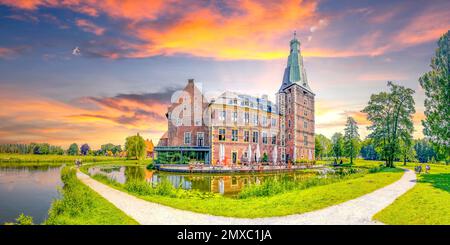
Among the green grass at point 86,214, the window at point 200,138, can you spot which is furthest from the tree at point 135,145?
the green grass at point 86,214

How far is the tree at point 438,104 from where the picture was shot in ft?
43.5

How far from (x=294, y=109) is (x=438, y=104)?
23.3m

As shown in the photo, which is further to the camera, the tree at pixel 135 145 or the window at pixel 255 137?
the tree at pixel 135 145

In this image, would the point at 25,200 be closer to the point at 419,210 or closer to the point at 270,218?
the point at 270,218

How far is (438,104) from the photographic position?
50.0ft

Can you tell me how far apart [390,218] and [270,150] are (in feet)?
99.5

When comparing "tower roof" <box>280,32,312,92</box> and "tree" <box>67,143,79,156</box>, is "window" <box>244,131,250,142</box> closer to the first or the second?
"tower roof" <box>280,32,312,92</box>

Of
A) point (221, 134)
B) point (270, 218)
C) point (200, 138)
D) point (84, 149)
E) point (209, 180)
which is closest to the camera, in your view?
point (270, 218)

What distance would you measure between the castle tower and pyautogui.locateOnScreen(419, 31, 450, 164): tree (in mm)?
22393

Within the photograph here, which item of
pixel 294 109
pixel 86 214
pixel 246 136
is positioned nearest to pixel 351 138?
pixel 294 109

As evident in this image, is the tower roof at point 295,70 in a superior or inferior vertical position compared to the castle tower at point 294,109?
superior

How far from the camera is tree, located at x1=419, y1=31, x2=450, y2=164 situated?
1324cm

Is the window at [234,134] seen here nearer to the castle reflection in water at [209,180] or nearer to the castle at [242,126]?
the castle at [242,126]

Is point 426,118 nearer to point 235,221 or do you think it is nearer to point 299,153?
point 235,221
